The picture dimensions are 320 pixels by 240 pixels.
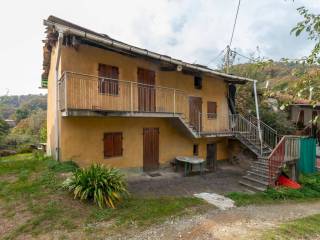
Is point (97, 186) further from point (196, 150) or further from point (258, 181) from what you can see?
point (196, 150)

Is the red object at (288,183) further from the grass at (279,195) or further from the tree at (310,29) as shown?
the tree at (310,29)

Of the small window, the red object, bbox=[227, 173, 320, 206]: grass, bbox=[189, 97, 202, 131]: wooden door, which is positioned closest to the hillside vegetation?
the small window

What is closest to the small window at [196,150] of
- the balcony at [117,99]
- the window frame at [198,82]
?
the balcony at [117,99]

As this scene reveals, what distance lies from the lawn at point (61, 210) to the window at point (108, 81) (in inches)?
151

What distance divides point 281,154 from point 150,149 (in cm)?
674

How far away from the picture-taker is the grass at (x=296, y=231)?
19.9ft

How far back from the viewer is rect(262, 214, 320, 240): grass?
6.06m

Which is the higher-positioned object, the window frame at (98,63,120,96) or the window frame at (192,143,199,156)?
the window frame at (98,63,120,96)

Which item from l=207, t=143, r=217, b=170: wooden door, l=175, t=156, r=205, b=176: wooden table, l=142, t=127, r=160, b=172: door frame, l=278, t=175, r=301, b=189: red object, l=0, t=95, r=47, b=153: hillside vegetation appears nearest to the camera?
l=278, t=175, r=301, b=189: red object

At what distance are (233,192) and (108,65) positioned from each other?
811 cm

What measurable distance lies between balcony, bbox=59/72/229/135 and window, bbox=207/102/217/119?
4.30ft

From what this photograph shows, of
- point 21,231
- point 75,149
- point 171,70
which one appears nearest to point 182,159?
point 171,70

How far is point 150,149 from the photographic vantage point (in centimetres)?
1302

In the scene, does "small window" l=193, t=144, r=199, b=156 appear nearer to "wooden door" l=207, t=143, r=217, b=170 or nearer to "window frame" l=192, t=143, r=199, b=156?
"window frame" l=192, t=143, r=199, b=156
